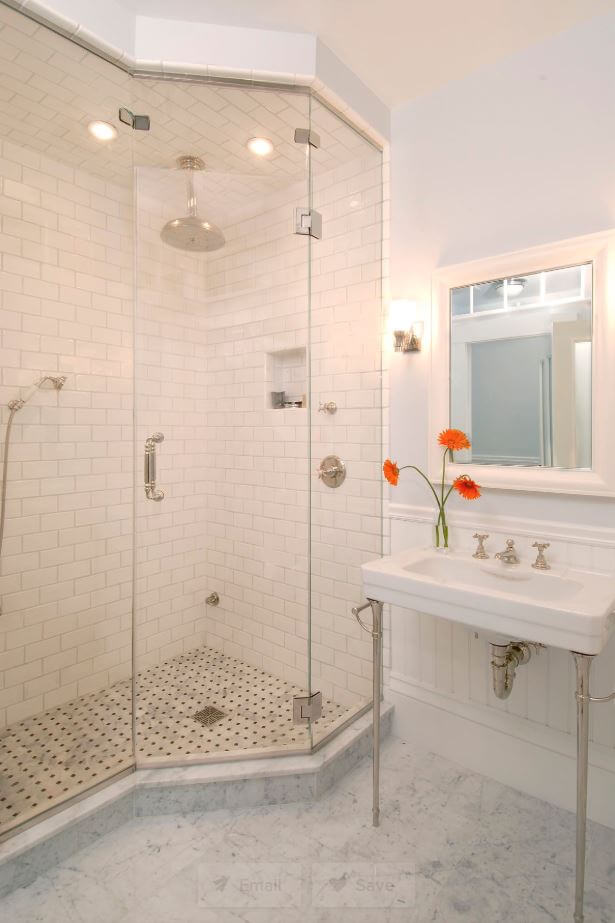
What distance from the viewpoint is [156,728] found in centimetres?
191

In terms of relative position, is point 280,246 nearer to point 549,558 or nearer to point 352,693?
point 549,558

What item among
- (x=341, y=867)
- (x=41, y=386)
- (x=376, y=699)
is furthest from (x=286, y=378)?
(x=341, y=867)

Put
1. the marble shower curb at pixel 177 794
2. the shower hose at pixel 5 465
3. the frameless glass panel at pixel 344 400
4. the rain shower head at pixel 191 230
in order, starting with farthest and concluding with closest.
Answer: the frameless glass panel at pixel 344 400
the rain shower head at pixel 191 230
the shower hose at pixel 5 465
the marble shower curb at pixel 177 794

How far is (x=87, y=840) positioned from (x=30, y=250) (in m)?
2.06

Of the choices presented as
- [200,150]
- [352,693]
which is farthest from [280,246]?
[352,693]

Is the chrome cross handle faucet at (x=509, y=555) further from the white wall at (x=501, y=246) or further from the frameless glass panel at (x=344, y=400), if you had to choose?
the frameless glass panel at (x=344, y=400)

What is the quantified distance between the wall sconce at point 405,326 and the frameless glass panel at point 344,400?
111 millimetres

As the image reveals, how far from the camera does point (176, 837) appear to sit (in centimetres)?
167

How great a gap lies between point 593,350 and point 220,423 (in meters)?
1.43

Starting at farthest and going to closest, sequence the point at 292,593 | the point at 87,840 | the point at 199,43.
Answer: the point at 292,593 < the point at 199,43 < the point at 87,840

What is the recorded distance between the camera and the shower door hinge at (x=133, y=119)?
1.84m

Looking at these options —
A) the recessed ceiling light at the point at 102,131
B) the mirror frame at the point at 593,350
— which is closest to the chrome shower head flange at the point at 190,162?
the recessed ceiling light at the point at 102,131

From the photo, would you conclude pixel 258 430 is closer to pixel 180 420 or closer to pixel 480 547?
pixel 180 420

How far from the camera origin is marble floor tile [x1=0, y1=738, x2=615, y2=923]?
1.41m
